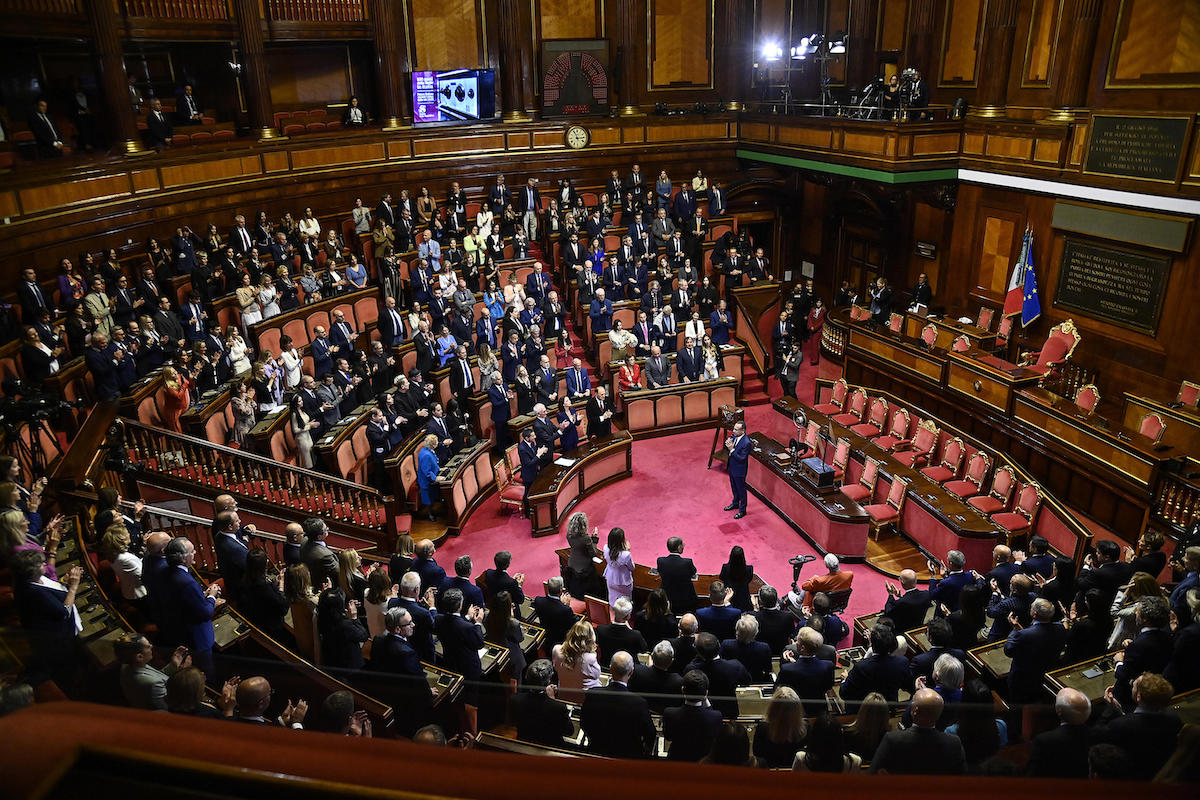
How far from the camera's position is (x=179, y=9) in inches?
519

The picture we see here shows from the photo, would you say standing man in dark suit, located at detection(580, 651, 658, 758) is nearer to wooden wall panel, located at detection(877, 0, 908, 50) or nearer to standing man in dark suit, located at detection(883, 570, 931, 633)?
standing man in dark suit, located at detection(883, 570, 931, 633)

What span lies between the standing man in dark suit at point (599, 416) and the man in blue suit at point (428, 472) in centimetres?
230

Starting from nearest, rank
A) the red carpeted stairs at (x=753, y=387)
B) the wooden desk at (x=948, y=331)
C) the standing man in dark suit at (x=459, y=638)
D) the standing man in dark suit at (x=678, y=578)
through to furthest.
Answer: the standing man in dark suit at (x=459, y=638) → the standing man in dark suit at (x=678, y=578) → the wooden desk at (x=948, y=331) → the red carpeted stairs at (x=753, y=387)

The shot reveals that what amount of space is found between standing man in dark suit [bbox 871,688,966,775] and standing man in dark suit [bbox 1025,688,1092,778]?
9.9 inches

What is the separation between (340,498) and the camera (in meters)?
8.29

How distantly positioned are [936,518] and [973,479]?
4.26ft

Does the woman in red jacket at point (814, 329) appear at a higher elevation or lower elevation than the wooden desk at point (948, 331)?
lower

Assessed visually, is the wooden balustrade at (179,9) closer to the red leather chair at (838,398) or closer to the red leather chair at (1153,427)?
the red leather chair at (838,398)

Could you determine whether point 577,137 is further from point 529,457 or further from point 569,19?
point 529,457

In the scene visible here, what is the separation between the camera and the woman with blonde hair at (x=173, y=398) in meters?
8.13

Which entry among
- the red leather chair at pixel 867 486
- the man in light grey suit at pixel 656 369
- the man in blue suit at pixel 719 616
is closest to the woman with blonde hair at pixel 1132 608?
the man in blue suit at pixel 719 616

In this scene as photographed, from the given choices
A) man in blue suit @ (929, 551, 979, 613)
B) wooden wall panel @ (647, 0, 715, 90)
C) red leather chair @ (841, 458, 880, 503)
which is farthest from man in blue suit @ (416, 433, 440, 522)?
wooden wall panel @ (647, 0, 715, 90)

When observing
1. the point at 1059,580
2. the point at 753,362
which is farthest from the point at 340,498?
the point at 753,362

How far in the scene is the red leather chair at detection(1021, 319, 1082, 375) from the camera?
1143 centimetres
